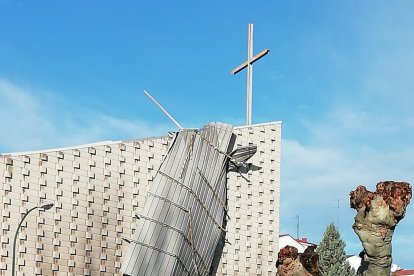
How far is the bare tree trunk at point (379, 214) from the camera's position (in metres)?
27.9

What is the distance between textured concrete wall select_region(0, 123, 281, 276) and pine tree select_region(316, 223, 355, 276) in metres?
3.34

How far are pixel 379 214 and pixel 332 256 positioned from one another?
12.8 feet

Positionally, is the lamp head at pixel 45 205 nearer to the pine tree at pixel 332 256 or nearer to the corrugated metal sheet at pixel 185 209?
the corrugated metal sheet at pixel 185 209

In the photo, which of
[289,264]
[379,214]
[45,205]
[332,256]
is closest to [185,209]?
[289,264]

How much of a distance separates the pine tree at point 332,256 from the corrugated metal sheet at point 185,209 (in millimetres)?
4140

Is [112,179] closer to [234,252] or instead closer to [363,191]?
[234,252]

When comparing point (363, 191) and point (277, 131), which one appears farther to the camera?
point (277, 131)

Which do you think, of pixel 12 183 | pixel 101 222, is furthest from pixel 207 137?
pixel 12 183

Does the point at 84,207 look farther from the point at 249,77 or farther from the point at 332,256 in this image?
the point at 249,77

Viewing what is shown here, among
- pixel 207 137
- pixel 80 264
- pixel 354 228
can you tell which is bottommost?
pixel 80 264

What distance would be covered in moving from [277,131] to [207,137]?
4121 mm

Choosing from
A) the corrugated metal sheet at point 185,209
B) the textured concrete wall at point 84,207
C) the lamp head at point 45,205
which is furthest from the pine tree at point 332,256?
the lamp head at point 45,205

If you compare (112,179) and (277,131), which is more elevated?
(277,131)

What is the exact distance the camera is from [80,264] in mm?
27625
